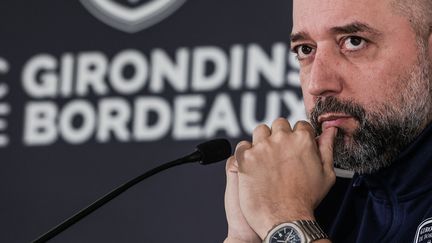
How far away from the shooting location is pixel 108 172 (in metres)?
2.99

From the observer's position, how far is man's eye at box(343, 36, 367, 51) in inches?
68.9

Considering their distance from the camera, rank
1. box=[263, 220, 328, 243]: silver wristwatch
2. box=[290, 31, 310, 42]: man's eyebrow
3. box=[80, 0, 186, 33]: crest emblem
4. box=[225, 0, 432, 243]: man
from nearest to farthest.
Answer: box=[263, 220, 328, 243]: silver wristwatch, box=[225, 0, 432, 243]: man, box=[290, 31, 310, 42]: man's eyebrow, box=[80, 0, 186, 33]: crest emblem

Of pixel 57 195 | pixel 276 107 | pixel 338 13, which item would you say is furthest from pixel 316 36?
pixel 57 195

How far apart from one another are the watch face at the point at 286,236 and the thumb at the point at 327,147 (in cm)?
17

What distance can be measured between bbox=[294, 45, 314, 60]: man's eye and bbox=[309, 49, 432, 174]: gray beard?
0.13 metres

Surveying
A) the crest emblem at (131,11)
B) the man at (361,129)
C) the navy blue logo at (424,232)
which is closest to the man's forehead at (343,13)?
the man at (361,129)

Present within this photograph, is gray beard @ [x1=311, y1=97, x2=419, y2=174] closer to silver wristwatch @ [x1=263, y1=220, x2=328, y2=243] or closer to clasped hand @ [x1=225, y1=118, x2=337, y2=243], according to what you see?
clasped hand @ [x1=225, y1=118, x2=337, y2=243]

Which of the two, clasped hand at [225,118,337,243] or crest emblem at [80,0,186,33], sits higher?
crest emblem at [80,0,186,33]

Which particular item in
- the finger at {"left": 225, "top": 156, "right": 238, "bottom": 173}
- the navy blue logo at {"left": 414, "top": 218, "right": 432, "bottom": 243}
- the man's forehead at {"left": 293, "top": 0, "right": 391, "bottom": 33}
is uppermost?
the man's forehead at {"left": 293, "top": 0, "right": 391, "bottom": 33}

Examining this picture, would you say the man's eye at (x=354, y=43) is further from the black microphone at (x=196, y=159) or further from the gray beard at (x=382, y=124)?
the black microphone at (x=196, y=159)

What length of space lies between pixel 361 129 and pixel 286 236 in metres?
0.28

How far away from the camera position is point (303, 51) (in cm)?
185

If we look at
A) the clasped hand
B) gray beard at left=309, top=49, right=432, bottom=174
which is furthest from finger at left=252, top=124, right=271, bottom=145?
gray beard at left=309, top=49, right=432, bottom=174

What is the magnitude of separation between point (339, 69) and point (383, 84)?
0.30ft
